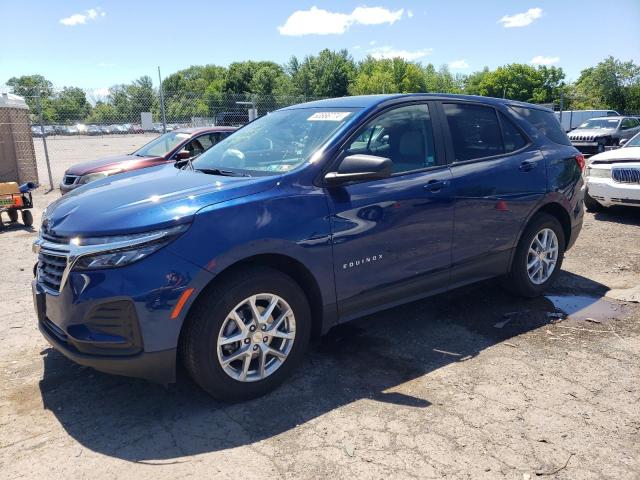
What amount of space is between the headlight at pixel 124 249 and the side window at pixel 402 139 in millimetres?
1476

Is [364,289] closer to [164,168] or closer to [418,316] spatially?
[418,316]

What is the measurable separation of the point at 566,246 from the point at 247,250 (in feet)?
11.9

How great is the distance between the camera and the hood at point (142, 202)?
111 inches

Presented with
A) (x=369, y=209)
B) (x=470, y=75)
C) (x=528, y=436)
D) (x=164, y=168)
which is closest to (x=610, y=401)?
(x=528, y=436)

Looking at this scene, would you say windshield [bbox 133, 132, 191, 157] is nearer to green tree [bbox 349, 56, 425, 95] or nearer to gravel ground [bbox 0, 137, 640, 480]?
gravel ground [bbox 0, 137, 640, 480]

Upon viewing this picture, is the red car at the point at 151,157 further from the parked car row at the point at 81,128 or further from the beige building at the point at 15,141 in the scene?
the parked car row at the point at 81,128

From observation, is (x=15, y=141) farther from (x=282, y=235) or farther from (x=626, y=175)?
(x=626, y=175)

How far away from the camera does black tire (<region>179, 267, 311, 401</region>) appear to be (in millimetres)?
2873

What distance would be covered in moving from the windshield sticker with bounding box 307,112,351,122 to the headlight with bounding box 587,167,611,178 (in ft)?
20.7

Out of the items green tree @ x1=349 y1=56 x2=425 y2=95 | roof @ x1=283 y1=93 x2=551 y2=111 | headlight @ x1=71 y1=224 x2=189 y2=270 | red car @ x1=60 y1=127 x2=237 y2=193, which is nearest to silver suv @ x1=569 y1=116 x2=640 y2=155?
red car @ x1=60 y1=127 x2=237 y2=193

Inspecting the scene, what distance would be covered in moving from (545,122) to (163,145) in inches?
275

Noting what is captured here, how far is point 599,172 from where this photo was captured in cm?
841

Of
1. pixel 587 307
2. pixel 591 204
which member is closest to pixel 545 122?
pixel 587 307

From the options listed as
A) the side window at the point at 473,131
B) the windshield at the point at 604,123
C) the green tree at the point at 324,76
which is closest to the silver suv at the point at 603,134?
the windshield at the point at 604,123
